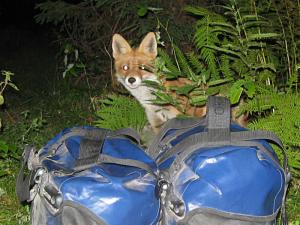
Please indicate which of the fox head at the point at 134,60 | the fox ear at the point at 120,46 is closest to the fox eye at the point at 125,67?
the fox head at the point at 134,60

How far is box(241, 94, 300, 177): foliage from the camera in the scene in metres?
4.26

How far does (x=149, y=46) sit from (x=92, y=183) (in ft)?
10.9

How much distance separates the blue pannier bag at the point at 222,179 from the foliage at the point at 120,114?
1774 mm

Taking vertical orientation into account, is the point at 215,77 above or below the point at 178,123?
above

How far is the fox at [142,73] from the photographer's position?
19.7 ft

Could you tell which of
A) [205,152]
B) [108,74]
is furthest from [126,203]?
[108,74]

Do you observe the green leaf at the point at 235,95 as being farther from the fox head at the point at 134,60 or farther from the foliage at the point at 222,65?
the fox head at the point at 134,60

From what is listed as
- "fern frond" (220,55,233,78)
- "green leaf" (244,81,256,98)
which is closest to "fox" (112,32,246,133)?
"fern frond" (220,55,233,78)

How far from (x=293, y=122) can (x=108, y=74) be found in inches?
184

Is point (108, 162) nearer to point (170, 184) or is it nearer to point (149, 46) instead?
point (170, 184)

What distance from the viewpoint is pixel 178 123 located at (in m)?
3.85

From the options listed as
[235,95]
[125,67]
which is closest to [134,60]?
[125,67]

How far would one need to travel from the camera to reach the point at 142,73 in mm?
6316

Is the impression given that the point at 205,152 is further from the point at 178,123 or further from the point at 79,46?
the point at 79,46
